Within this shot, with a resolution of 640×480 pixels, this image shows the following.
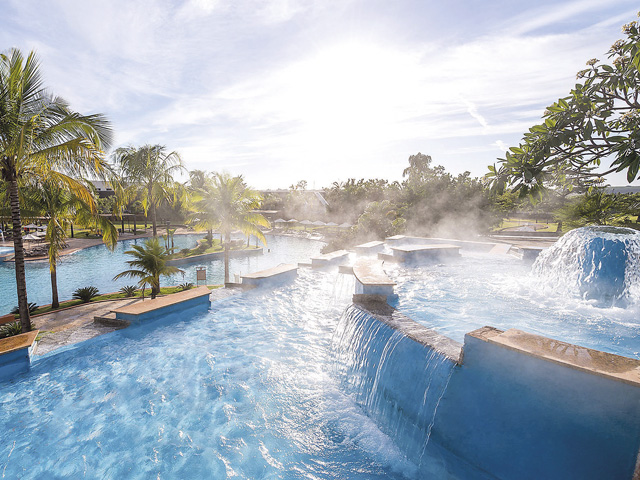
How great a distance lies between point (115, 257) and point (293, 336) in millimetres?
25205

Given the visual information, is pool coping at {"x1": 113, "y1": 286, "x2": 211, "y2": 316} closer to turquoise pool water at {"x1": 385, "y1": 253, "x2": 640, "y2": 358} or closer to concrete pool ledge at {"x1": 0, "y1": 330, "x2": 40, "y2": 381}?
concrete pool ledge at {"x1": 0, "y1": 330, "x2": 40, "y2": 381}

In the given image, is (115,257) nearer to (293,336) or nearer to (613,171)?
(293,336)

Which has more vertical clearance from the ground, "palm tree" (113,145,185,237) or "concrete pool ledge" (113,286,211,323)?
"palm tree" (113,145,185,237)

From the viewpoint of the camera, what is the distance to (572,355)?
3.27 meters

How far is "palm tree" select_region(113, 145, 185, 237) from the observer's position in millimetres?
21734

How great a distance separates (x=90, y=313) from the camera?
1018cm

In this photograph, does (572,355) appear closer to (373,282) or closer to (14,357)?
(373,282)

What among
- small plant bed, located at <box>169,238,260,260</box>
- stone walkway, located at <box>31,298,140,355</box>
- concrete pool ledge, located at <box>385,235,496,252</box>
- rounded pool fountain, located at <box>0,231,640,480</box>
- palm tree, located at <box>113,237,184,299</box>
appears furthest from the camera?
small plant bed, located at <box>169,238,260,260</box>

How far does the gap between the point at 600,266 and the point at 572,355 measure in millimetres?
7480

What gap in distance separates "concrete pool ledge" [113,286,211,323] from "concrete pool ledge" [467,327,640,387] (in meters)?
7.61

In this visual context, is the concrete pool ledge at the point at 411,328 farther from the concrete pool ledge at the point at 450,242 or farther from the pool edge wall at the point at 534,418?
the concrete pool ledge at the point at 450,242

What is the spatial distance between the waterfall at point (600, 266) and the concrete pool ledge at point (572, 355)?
6.80 metres

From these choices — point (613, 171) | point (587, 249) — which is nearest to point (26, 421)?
point (613, 171)

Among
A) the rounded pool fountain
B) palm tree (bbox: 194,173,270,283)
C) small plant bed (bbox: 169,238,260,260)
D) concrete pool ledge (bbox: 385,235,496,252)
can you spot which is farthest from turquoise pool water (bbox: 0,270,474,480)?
small plant bed (bbox: 169,238,260,260)
